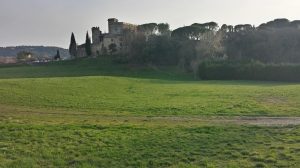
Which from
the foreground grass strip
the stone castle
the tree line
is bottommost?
the foreground grass strip

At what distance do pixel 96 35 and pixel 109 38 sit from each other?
30.3 feet

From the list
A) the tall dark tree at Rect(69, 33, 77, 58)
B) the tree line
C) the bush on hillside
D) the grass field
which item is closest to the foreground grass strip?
the grass field

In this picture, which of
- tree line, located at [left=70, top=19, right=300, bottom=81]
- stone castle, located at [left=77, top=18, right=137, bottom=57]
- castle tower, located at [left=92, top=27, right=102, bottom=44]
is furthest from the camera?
castle tower, located at [left=92, top=27, right=102, bottom=44]

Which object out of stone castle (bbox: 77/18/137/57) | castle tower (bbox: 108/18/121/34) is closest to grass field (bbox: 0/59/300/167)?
stone castle (bbox: 77/18/137/57)

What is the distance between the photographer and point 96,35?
133 meters

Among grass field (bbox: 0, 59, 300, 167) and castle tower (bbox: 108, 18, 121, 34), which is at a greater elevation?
castle tower (bbox: 108, 18, 121, 34)

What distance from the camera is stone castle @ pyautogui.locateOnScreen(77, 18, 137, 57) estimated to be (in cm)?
12135

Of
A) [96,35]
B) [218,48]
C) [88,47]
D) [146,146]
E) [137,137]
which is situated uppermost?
[96,35]

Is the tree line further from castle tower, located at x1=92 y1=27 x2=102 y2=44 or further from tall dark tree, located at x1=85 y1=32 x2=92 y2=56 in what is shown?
castle tower, located at x1=92 y1=27 x2=102 y2=44

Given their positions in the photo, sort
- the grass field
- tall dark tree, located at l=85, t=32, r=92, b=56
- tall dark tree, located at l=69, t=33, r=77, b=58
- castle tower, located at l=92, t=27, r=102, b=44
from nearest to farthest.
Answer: the grass field < tall dark tree, located at l=85, t=32, r=92, b=56 < castle tower, located at l=92, t=27, r=102, b=44 < tall dark tree, located at l=69, t=33, r=77, b=58

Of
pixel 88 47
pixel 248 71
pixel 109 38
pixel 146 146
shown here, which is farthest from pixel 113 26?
pixel 146 146

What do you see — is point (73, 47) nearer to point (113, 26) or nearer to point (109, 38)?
point (113, 26)

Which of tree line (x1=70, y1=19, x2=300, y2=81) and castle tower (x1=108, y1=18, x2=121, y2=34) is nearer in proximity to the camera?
tree line (x1=70, y1=19, x2=300, y2=81)

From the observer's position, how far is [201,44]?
87.3m
